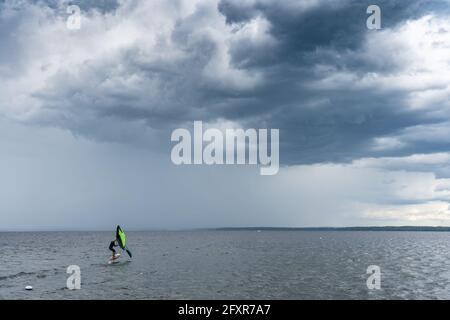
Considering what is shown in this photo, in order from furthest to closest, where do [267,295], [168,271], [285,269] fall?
1. [285,269]
2. [168,271]
3. [267,295]

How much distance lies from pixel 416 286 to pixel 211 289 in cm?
2076

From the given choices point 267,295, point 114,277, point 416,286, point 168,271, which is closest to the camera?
point 267,295

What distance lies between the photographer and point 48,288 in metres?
34.4

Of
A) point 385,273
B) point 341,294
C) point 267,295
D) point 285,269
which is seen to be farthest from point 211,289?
point 385,273

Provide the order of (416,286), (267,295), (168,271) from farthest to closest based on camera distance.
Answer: (168,271) < (416,286) < (267,295)

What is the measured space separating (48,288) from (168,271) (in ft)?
52.4

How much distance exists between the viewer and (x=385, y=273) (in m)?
48.3
